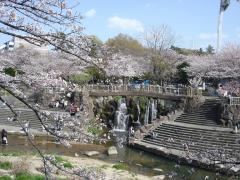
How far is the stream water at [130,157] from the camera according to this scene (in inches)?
785

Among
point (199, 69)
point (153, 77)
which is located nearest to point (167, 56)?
point (153, 77)

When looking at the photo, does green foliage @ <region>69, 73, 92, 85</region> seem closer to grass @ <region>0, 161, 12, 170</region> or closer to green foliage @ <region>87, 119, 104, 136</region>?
green foliage @ <region>87, 119, 104, 136</region>

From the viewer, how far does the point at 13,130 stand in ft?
94.5

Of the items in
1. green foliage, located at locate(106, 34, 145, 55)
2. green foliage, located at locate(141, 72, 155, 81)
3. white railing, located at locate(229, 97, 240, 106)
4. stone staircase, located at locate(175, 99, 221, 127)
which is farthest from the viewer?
green foliage, located at locate(106, 34, 145, 55)

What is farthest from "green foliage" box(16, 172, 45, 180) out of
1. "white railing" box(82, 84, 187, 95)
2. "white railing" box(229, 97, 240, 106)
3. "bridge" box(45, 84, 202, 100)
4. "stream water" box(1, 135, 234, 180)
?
"white railing" box(82, 84, 187, 95)

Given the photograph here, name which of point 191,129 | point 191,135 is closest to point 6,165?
point 191,135

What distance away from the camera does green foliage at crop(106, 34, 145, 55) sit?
60.9m

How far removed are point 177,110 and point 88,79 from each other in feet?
41.1

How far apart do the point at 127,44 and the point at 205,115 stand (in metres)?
35.3

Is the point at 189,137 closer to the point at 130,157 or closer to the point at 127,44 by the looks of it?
the point at 130,157

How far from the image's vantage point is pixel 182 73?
45.1m

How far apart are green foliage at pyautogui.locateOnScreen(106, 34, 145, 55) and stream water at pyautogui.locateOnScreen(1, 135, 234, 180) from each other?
115 feet

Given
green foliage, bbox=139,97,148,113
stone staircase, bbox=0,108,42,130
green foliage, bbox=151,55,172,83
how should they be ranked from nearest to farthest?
1. stone staircase, bbox=0,108,42,130
2. green foliage, bbox=139,97,148,113
3. green foliage, bbox=151,55,172,83

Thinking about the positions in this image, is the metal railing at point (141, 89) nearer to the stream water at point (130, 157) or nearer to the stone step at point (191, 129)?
the stone step at point (191, 129)
